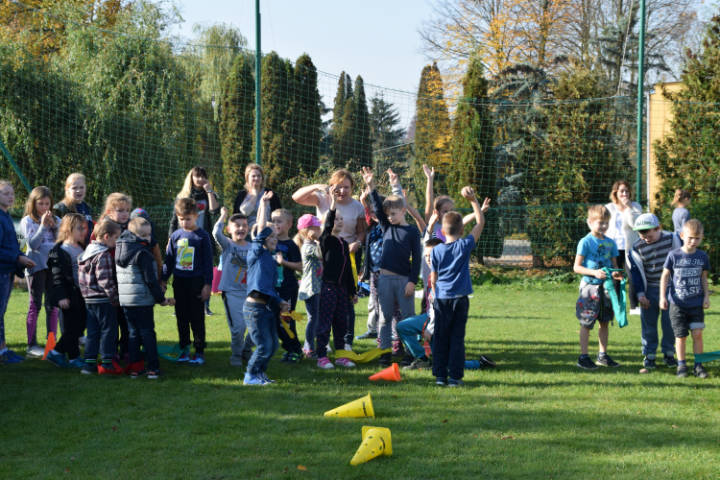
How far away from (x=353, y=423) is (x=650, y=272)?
3.34m

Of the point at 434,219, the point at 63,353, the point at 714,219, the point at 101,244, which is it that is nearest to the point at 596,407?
the point at 434,219

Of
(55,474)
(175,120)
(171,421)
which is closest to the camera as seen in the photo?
(55,474)

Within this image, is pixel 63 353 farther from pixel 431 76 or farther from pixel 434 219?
pixel 431 76

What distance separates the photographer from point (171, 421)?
4.38m

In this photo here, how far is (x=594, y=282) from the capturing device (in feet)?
20.0

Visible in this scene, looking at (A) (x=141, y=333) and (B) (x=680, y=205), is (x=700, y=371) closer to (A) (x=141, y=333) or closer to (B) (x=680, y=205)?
(B) (x=680, y=205)

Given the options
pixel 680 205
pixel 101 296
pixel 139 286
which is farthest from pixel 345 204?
pixel 680 205

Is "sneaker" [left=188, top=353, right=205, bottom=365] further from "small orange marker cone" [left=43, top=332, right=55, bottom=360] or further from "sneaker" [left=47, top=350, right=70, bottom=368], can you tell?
"small orange marker cone" [left=43, top=332, right=55, bottom=360]

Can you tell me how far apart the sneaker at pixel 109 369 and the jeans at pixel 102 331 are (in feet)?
0.16

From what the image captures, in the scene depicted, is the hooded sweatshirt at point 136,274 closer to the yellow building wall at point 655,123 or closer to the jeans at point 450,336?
the jeans at point 450,336

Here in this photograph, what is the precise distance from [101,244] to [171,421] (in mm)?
1985

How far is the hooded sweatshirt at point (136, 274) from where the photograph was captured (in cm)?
551

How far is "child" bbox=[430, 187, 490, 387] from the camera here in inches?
210

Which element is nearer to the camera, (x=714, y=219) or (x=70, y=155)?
(x=714, y=219)
